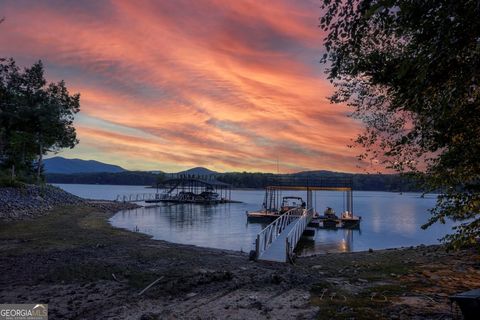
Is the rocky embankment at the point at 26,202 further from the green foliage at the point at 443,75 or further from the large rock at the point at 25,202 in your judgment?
the green foliage at the point at 443,75

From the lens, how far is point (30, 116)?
33688mm

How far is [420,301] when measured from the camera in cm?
765

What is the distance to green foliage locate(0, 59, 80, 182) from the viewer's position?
30258 millimetres

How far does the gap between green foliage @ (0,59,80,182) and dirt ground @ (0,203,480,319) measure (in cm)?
1782

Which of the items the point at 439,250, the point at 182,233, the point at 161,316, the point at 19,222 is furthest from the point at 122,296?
the point at 182,233

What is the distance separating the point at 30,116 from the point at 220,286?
3287 cm

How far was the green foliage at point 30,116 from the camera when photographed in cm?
3026

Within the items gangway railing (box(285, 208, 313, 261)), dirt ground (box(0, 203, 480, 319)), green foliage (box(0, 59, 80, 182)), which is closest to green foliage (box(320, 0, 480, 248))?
dirt ground (box(0, 203, 480, 319))

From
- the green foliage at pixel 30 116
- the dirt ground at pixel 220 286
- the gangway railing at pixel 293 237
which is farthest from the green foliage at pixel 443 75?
the green foliage at pixel 30 116

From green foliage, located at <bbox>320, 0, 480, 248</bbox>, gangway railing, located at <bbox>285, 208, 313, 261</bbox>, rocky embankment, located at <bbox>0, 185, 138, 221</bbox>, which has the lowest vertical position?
gangway railing, located at <bbox>285, 208, 313, 261</bbox>

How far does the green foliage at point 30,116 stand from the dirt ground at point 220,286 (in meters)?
17.8

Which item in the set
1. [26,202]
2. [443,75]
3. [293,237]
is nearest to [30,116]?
[26,202]

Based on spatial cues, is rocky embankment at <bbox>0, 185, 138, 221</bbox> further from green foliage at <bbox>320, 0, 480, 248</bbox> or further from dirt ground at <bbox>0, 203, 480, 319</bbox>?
green foliage at <bbox>320, 0, 480, 248</bbox>

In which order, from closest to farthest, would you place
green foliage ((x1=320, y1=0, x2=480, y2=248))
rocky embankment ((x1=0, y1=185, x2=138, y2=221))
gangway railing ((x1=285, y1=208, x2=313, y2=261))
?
green foliage ((x1=320, y1=0, x2=480, y2=248)), gangway railing ((x1=285, y1=208, x2=313, y2=261)), rocky embankment ((x1=0, y1=185, x2=138, y2=221))
